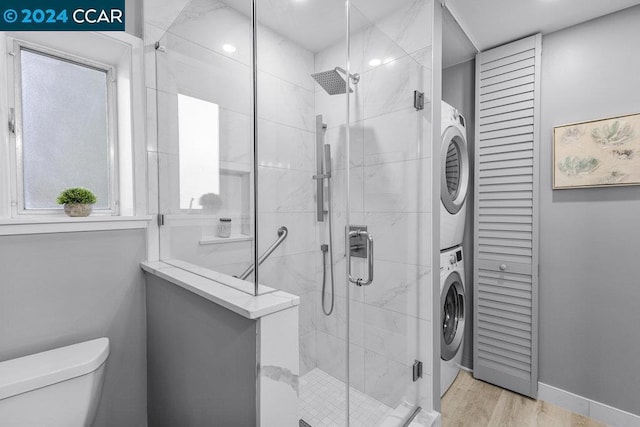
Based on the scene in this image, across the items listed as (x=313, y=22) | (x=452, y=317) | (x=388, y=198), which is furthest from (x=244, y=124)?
(x=452, y=317)

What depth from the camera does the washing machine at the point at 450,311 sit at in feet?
5.66

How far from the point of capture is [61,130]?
4.09 ft

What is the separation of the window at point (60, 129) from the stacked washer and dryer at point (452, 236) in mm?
1743

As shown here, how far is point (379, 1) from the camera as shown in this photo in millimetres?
1556

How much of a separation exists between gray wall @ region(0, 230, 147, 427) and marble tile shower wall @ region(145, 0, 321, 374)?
235 mm

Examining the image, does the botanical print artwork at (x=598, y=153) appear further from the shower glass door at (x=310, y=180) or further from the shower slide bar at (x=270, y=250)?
the shower slide bar at (x=270, y=250)

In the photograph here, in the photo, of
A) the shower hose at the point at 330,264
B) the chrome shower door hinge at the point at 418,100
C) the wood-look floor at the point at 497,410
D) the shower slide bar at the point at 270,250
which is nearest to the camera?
the shower slide bar at the point at 270,250

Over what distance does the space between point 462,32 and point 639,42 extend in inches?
35.1

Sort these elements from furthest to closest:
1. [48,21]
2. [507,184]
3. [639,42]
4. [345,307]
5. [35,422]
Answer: [507,184] → [639,42] → [345,307] → [48,21] → [35,422]

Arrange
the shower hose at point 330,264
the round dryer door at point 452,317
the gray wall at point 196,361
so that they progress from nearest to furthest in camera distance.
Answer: the gray wall at point 196,361
the shower hose at point 330,264
the round dryer door at point 452,317

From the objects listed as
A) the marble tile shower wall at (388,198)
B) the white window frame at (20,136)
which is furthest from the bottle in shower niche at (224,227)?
the white window frame at (20,136)

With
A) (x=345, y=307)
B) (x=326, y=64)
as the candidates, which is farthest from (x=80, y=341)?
(x=326, y=64)

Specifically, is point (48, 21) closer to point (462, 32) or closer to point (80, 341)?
point (80, 341)

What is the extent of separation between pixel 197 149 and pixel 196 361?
2.74 ft
